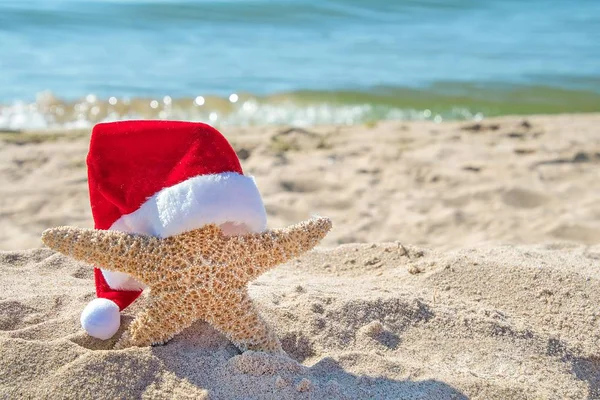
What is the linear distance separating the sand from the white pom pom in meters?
0.06

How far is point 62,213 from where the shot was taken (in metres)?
4.98

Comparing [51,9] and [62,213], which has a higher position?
[51,9]

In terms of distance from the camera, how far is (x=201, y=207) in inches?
91.0

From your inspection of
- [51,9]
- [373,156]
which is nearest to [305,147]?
[373,156]

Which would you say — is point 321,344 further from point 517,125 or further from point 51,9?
point 51,9

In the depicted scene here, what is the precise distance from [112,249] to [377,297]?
1174 mm

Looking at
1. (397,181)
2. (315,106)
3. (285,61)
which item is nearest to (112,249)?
(397,181)

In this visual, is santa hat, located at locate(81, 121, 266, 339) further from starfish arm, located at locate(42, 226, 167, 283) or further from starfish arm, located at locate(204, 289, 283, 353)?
starfish arm, located at locate(204, 289, 283, 353)

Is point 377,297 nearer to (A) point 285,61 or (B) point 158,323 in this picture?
(B) point 158,323

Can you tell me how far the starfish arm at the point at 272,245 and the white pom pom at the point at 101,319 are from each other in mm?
503

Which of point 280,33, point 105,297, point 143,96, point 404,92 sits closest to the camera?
point 105,297

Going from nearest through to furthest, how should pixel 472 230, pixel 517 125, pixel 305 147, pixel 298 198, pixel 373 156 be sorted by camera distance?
pixel 472 230 → pixel 298 198 → pixel 373 156 → pixel 305 147 → pixel 517 125

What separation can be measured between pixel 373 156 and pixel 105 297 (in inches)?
159

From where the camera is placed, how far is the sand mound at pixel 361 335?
2.36 metres
